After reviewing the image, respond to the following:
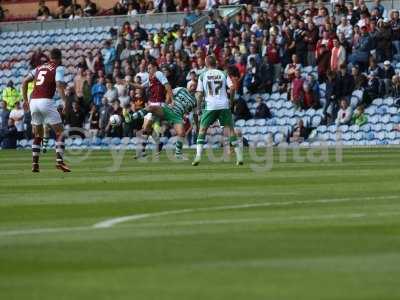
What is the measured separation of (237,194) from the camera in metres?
16.3

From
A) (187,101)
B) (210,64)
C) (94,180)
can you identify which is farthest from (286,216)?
(187,101)

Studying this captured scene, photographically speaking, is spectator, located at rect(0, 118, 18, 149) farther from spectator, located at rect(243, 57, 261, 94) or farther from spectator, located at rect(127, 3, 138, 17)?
spectator, located at rect(243, 57, 261, 94)

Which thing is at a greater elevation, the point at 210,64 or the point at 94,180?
the point at 210,64

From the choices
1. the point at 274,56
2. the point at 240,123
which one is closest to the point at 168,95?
the point at 240,123

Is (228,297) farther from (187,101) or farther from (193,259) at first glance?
(187,101)

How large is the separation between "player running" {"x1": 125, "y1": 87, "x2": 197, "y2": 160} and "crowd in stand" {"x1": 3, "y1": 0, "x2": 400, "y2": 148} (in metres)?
3.51

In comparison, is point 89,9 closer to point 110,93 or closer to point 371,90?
point 110,93

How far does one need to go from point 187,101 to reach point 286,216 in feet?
66.9

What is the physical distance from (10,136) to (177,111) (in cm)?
1363

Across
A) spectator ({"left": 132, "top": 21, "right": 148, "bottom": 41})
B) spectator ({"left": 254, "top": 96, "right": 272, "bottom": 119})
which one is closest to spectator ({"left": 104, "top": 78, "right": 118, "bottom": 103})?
spectator ({"left": 132, "top": 21, "right": 148, "bottom": 41})

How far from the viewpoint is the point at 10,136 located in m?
44.2

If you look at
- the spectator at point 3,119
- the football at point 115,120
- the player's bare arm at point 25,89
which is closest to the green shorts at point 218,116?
the player's bare arm at point 25,89

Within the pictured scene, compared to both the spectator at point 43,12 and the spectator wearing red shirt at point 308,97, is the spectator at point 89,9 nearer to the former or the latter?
the spectator at point 43,12

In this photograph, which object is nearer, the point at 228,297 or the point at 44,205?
the point at 228,297
